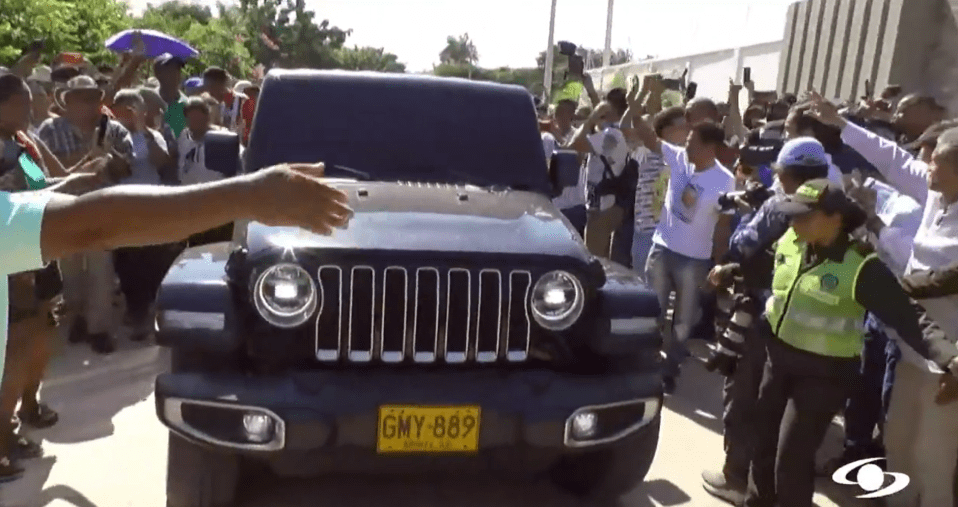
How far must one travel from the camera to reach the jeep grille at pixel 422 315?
366 cm

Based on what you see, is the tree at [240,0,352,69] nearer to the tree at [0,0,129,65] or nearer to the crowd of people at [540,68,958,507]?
the tree at [0,0,129,65]

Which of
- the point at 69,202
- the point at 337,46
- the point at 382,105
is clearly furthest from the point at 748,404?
the point at 337,46

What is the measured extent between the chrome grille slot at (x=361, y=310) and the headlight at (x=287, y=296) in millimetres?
157

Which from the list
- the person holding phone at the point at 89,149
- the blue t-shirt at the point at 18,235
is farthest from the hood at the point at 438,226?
the person holding phone at the point at 89,149

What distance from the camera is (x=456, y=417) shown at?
3598 millimetres

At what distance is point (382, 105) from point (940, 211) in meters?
2.82

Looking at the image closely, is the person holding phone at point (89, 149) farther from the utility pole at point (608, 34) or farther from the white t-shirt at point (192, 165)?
the utility pole at point (608, 34)

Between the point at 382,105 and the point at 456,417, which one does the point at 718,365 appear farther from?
the point at 382,105

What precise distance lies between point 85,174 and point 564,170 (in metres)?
2.50

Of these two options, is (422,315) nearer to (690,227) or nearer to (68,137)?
(690,227)

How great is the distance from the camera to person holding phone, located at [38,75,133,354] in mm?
6449

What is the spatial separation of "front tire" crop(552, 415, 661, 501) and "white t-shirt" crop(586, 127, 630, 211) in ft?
13.1

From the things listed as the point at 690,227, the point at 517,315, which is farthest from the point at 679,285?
the point at 517,315

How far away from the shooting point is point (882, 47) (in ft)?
49.5
